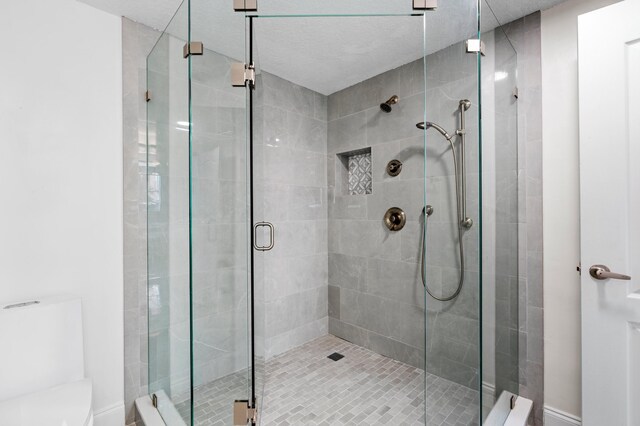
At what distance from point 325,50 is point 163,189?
1364 mm

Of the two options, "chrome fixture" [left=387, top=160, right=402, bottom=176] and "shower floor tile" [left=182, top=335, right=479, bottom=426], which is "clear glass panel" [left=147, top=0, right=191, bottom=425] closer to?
"shower floor tile" [left=182, top=335, right=479, bottom=426]

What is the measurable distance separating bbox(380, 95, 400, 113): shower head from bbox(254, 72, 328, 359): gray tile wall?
2.02 feet

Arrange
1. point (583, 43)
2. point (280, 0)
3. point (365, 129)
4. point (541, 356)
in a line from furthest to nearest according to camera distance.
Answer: point (365, 129)
point (541, 356)
point (280, 0)
point (583, 43)

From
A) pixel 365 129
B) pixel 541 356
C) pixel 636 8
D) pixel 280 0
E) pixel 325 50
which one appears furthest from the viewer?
pixel 365 129

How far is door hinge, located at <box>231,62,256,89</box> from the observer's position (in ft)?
4.34

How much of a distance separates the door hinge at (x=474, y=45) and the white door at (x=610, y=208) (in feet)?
1.91

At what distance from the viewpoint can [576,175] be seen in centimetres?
154
